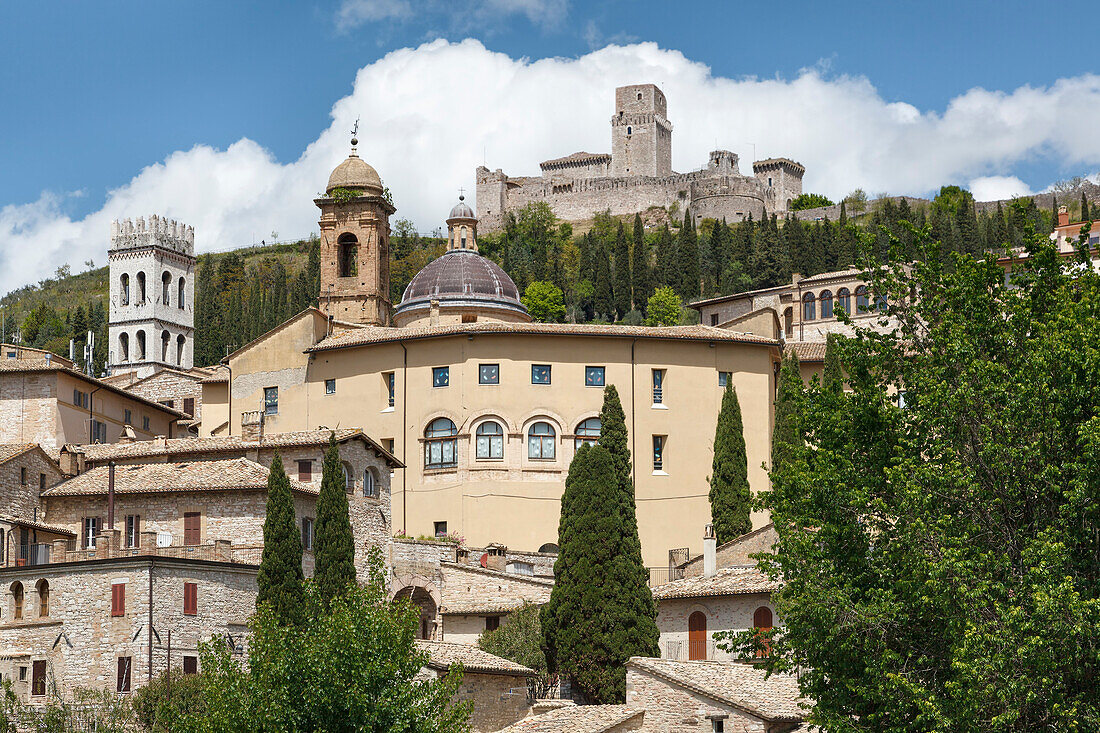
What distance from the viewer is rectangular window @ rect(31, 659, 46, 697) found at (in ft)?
124

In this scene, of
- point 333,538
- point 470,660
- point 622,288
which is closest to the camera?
point 470,660

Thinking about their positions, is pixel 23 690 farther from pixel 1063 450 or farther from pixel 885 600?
pixel 1063 450

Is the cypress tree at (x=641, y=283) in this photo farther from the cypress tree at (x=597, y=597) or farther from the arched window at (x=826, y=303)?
the cypress tree at (x=597, y=597)

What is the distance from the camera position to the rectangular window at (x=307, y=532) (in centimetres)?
4319

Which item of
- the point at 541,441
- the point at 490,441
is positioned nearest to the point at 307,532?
the point at 490,441

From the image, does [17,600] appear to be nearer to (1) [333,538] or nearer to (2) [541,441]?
(1) [333,538]

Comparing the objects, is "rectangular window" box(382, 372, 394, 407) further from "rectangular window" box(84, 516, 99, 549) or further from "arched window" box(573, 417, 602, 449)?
"rectangular window" box(84, 516, 99, 549)

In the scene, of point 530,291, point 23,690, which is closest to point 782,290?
point 530,291

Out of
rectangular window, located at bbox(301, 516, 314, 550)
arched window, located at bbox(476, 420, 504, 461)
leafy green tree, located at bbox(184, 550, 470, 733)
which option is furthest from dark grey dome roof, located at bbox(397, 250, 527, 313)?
leafy green tree, located at bbox(184, 550, 470, 733)

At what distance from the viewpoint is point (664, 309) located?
9562 cm

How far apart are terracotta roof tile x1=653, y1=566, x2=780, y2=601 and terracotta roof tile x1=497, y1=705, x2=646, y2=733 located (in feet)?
22.5

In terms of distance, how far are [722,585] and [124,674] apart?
15024 millimetres

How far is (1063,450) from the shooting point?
76.4 ft

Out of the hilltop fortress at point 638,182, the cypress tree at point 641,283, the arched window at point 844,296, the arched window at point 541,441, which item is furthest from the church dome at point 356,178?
the hilltop fortress at point 638,182
